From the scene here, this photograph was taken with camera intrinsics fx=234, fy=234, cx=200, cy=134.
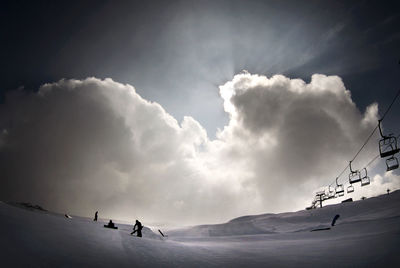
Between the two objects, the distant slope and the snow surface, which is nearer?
the snow surface

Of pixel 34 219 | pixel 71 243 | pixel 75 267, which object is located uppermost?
pixel 34 219

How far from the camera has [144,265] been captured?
16.9 feet

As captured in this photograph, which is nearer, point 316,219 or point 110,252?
point 110,252

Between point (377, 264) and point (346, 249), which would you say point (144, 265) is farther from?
point (346, 249)

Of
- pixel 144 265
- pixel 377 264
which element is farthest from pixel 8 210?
pixel 377 264

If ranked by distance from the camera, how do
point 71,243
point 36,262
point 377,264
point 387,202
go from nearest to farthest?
point 36,262
point 71,243
point 377,264
point 387,202

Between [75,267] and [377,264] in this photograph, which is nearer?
[75,267]

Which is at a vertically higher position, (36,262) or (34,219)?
(34,219)

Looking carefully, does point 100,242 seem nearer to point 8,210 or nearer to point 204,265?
point 8,210

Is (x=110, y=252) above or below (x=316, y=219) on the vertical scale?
below

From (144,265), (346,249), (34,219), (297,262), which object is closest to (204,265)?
(144,265)

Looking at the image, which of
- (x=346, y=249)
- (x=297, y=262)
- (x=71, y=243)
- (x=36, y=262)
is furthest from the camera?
(x=346, y=249)

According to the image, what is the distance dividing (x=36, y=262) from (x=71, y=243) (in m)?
1.18

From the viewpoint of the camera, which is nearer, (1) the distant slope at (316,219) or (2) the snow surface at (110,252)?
(2) the snow surface at (110,252)
